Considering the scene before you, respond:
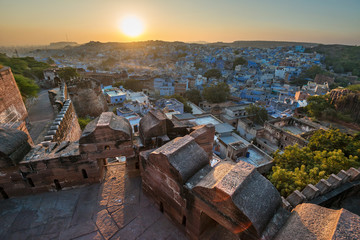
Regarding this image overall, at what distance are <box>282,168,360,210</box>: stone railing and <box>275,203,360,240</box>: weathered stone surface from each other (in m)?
1.53

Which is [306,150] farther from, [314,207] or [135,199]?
[135,199]

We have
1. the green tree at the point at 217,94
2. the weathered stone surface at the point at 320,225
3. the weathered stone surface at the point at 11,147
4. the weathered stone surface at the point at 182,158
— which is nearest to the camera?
the weathered stone surface at the point at 320,225

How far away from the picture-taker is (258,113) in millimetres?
29766

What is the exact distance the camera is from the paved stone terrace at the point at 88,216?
13.6 feet

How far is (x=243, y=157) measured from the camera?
18.7 metres

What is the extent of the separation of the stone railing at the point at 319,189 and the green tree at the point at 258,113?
25412 millimetres

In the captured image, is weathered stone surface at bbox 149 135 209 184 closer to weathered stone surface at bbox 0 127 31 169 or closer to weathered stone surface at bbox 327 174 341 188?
weathered stone surface at bbox 0 127 31 169

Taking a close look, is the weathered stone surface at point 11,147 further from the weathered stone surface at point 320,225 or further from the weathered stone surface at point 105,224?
the weathered stone surface at point 320,225

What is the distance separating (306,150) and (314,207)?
1134cm

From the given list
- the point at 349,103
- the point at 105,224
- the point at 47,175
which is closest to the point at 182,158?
the point at 105,224

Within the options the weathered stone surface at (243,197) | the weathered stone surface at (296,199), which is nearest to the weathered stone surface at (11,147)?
the weathered stone surface at (243,197)

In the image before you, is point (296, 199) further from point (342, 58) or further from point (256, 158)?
point (342, 58)

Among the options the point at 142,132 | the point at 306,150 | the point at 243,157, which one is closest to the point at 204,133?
the point at 142,132

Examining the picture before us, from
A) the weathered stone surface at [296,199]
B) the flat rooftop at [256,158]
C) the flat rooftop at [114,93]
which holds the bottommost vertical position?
the flat rooftop at [256,158]
